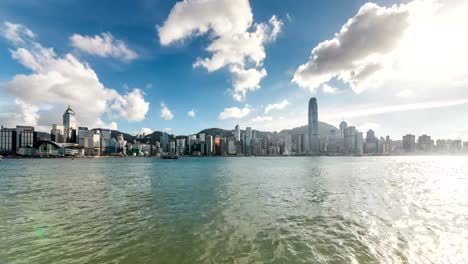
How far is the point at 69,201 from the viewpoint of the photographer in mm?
23906

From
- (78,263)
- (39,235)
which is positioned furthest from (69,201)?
(78,263)

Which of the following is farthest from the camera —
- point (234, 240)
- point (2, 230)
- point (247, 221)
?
point (247, 221)

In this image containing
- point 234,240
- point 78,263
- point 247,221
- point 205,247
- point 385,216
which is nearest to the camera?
point 78,263

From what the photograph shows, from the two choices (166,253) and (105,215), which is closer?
(166,253)

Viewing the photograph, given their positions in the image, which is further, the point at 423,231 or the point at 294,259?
the point at 423,231

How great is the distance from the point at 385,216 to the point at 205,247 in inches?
661

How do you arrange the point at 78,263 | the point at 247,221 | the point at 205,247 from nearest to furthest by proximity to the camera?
the point at 78,263 < the point at 205,247 < the point at 247,221

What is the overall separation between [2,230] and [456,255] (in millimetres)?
29339

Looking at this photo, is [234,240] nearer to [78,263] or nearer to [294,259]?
[294,259]

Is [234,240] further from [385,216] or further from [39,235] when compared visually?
[385,216]

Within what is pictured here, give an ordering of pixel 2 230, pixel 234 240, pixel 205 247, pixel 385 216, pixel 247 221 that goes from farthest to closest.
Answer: pixel 385 216
pixel 247 221
pixel 2 230
pixel 234 240
pixel 205 247

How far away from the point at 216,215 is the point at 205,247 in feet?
21.9

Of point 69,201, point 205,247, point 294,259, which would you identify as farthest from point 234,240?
point 69,201

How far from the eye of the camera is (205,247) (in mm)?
11961
